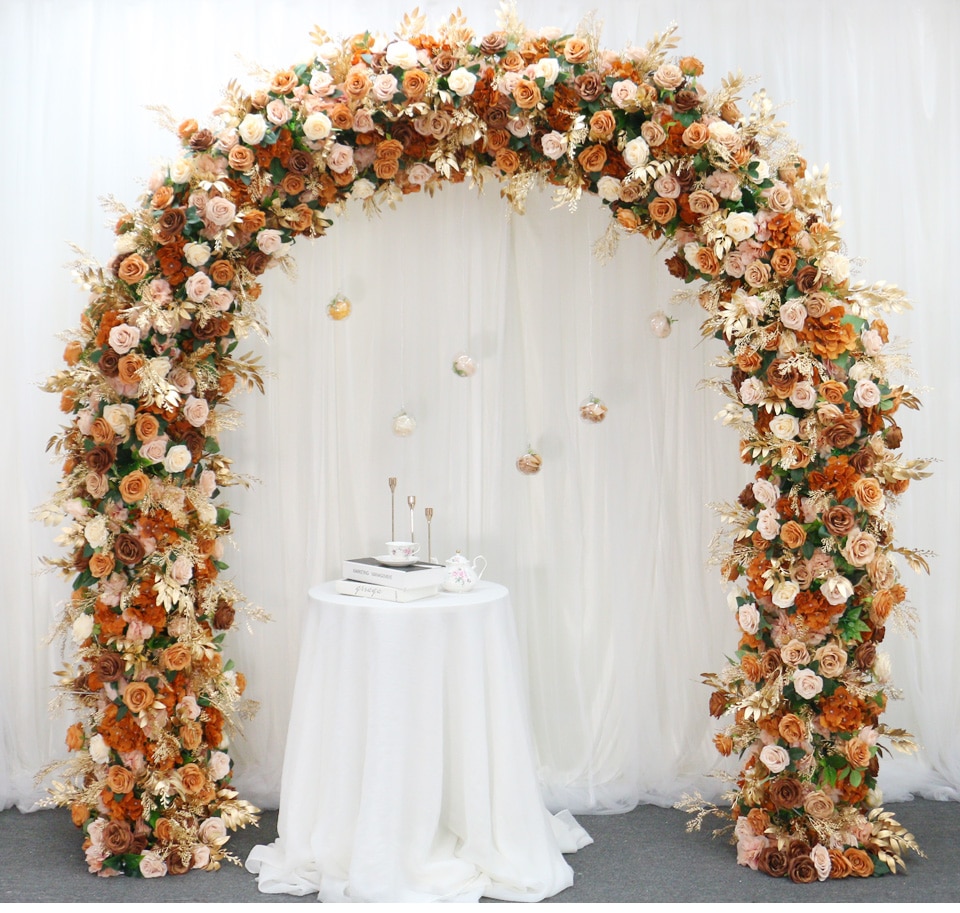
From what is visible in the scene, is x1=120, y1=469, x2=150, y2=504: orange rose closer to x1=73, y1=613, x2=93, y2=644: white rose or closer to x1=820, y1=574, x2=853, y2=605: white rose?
x1=73, y1=613, x2=93, y2=644: white rose

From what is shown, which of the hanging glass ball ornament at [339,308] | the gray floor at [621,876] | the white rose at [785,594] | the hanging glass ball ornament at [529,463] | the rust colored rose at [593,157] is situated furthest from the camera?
the hanging glass ball ornament at [529,463]

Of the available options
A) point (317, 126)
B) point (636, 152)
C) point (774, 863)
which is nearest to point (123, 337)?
point (317, 126)

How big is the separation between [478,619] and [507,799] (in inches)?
20.4

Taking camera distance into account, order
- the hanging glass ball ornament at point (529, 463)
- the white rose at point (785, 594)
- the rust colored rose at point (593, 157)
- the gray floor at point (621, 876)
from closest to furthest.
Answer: the gray floor at point (621, 876)
the white rose at point (785, 594)
the rust colored rose at point (593, 157)
the hanging glass ball ornament at point (529, 463)

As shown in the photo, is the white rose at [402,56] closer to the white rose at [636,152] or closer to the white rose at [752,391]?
the white rose at [636,152]

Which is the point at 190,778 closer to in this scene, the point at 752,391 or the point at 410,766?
the point at 410,766

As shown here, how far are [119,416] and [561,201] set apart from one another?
4.73 ft

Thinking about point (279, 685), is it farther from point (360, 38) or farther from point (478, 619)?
point (360, 38)

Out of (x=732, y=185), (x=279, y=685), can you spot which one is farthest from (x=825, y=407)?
(x=279, y=685)

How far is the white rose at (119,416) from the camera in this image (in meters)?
2.91

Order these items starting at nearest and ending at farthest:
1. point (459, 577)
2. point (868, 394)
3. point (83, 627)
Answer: point (868, 394) < point (83, 627) < point (459, 577)

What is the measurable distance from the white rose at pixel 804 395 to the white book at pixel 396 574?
1.15 meters

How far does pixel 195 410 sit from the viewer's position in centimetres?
301

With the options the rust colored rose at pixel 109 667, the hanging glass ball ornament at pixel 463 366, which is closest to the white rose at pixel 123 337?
the rust colored rose at pixel 109 667
